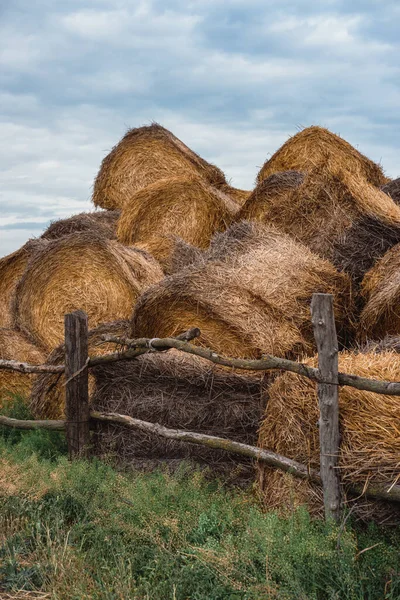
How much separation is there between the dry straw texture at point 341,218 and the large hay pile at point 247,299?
47 centimetres

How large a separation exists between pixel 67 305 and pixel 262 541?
604 cm

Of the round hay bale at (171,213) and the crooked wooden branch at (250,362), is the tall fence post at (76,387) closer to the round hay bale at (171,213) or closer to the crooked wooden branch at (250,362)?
the crooked wooden branch at (250,362)

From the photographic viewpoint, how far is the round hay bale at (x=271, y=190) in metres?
10.0

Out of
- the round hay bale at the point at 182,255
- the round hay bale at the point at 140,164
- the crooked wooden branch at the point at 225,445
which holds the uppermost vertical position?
the round hay bale at the point at 140,164

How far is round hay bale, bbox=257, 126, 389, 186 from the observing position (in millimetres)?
10734

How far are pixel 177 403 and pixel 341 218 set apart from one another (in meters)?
3.06

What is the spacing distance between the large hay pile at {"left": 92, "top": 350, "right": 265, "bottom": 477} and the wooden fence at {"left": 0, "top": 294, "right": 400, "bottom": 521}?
8.7 inches

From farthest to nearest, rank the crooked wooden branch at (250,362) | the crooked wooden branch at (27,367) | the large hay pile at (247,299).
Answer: the crooked wooden branch at (27,367) < the large hay pile at (247,299) < the crooked wooden branch at (250,362)

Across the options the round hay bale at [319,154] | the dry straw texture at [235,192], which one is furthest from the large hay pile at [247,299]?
the dry straw texture at [235,192]

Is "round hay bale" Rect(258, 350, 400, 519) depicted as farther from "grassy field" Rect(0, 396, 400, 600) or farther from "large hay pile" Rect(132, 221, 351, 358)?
"large hay pile" Rect(132, 221, 351, 358)

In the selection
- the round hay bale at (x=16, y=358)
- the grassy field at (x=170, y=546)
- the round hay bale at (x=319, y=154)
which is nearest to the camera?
the grassy field at (x=170, y=546)

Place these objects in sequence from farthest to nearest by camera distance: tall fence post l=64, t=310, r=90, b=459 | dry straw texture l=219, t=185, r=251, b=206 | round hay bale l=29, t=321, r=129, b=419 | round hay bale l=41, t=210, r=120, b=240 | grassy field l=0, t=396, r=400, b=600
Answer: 1. dry straw texture l=219, t=185, r=251, b=206
2. round hay bale l=41, t=210, r=120, b=240
3. round hay bale l=29, t=321, r=129, b=419
4. tall fence post l=64, t=310, r=90, b=459
5. grassy field l=0, t=396, r=400, b=600

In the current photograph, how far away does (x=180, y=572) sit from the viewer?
14.8ft

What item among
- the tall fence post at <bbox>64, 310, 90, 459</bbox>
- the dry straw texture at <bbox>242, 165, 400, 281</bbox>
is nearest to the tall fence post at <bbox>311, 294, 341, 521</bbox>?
the tall fence post at <bbox>64, 310, 90, 459</bbox>
